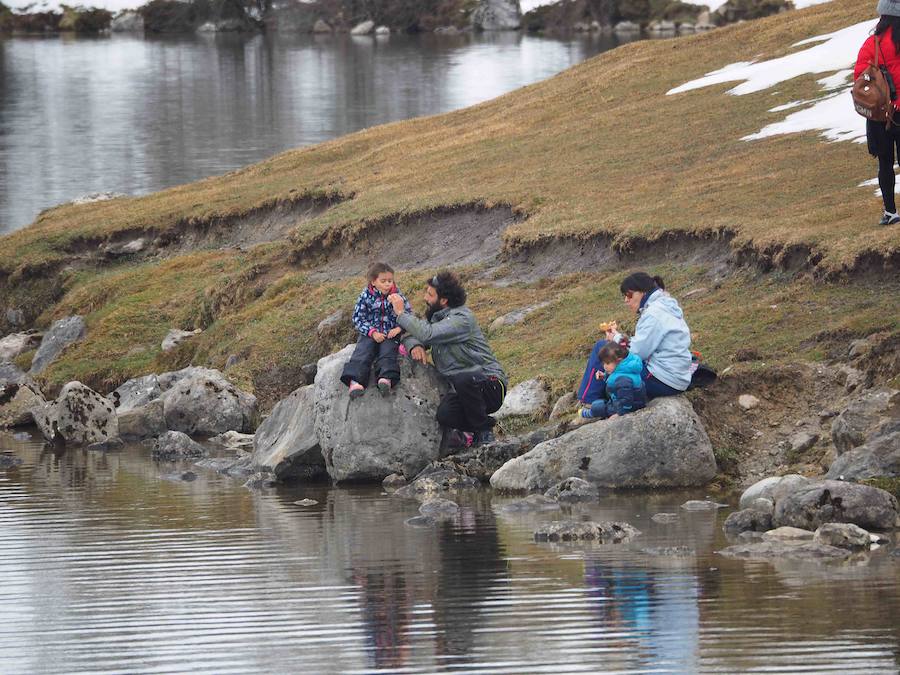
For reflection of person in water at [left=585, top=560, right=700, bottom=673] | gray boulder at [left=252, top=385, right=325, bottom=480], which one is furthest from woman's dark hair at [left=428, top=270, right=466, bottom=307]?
reflection of person in water at [left=585, top=560, right=700, bottom=673]

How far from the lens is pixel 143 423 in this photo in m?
25.7

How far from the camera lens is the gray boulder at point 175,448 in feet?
76.6

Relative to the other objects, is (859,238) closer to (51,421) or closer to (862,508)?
(862,508)

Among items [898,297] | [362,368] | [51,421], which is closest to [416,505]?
[362,368]

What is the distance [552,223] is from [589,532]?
14.3 m

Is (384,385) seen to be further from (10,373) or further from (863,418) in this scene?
(10,373)

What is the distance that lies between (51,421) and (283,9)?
572 feet

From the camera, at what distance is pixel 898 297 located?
1977 centimetres

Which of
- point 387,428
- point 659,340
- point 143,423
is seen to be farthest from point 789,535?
point 143,423

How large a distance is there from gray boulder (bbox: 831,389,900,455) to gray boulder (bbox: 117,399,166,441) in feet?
43.0

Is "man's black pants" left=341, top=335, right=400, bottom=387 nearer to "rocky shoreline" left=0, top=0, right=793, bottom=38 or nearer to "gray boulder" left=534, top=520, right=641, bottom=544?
"gray boulder" left=534, top=520, right=641, bottom=544

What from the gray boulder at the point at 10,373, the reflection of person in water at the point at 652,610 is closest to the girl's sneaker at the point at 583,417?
the reflection of person in water at the point at 652,610

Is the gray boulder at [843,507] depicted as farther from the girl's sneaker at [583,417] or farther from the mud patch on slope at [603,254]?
the mud patch on slope at [603,254]

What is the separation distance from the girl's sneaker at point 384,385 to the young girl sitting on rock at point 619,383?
2.68 metres
